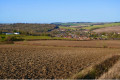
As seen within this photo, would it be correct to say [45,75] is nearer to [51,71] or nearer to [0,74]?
[51,71]

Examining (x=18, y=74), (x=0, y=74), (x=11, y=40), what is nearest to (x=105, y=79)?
(x=18, y=74)

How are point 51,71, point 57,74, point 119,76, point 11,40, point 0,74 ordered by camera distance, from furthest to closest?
point 11,40 < point 51,71 < point 57,74 < point 0,74 < point 119,76

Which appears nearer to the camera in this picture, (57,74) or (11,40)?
(57,74)

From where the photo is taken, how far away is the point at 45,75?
12.4 m

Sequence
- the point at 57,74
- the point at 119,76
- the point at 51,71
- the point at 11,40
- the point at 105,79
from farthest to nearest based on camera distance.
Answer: the point at 11,40 < the point at 51,71 < the point at 57,74 < the point at 119,76 < the point at 105,79

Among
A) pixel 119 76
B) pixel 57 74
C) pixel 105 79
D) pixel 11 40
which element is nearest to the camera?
pixel 105 79

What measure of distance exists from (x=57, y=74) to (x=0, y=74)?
452cm

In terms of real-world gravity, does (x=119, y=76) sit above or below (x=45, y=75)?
above

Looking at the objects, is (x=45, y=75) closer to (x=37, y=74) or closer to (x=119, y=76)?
(x=37, y=74)

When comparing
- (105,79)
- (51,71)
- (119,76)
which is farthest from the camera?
(51,71)

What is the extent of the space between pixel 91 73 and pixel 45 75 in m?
3.84

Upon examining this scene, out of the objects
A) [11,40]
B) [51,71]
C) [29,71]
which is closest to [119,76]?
[51,71]

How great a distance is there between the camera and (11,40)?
146 ft

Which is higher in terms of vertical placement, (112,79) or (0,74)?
(112,79)
